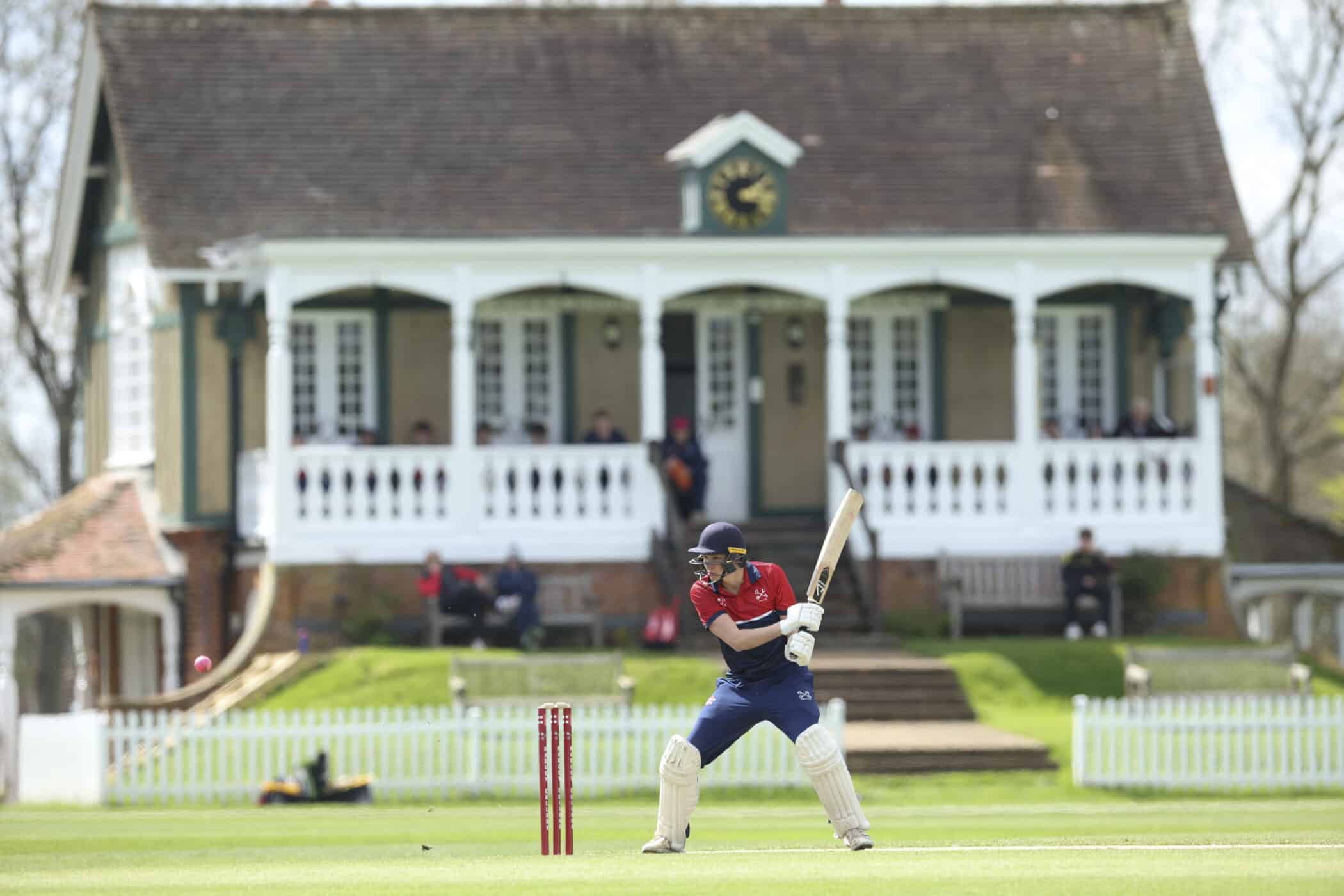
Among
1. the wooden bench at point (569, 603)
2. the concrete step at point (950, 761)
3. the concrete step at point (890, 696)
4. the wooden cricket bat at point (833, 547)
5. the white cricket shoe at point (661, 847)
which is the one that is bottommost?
the concrete step at point (950, 761)

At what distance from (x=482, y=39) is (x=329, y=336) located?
455cm

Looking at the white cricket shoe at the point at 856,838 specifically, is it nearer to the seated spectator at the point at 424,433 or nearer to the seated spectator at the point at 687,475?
the seated spectator at the point at 687,475

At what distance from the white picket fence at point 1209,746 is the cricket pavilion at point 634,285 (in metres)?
5.56

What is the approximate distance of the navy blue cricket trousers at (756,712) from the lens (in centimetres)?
1353

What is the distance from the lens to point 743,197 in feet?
91.7

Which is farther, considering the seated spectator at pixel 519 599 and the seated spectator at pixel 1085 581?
the seated spectator at pixel 1085 581

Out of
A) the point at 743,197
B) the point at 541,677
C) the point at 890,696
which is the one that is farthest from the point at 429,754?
the point at 743,197

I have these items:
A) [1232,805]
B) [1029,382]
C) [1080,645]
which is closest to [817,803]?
[1232,805]

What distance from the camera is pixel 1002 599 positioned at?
27531 millimetres

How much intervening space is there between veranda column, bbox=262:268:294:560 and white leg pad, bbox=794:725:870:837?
14246mm

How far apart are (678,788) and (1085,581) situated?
14237 millimetres

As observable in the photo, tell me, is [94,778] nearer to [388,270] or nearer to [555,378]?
[388,270]

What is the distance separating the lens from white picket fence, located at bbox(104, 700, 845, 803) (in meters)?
21.4

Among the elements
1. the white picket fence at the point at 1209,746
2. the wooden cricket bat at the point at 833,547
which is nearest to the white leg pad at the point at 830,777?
the wooden cricket bat at the point at 833,547
